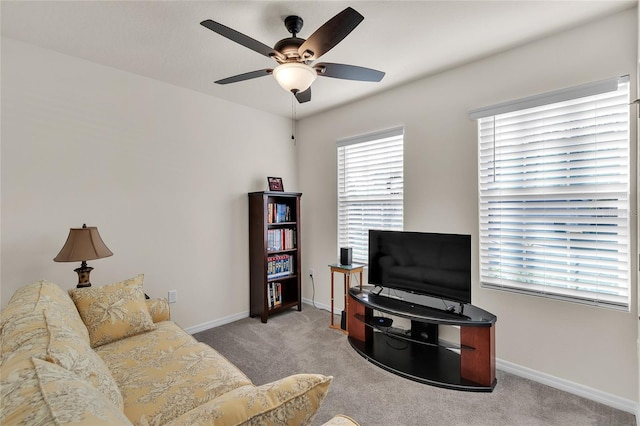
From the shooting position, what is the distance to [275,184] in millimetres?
3848

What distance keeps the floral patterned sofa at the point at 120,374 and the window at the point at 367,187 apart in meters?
2.22

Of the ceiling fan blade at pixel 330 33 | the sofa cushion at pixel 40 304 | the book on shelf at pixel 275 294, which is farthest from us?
the book on shelf at pixel 275 294

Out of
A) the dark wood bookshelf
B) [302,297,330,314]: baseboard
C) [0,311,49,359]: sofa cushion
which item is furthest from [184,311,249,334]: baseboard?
[0,311,49,359]: sofa cushion

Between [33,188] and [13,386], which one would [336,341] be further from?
[33,188]

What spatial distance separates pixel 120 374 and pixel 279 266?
2295mm

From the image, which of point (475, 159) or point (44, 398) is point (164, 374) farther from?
point (475, 159)

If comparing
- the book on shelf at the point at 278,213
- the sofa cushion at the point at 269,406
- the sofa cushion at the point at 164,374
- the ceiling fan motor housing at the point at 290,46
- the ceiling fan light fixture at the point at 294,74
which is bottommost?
the sofa cushion at the point at 164,374

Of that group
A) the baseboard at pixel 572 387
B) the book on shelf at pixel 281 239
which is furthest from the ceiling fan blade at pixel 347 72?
the baseboard at pixel 572 387

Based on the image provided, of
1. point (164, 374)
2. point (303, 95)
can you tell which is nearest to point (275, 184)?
point (303, 95)

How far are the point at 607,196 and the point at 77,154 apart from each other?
13.6 feet

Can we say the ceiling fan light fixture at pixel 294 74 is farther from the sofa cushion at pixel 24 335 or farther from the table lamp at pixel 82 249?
the table lamp at pixel 82 249

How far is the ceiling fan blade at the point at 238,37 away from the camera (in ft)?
4.83

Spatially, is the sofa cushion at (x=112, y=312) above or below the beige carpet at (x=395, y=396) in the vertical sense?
above

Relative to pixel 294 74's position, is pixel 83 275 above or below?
below
